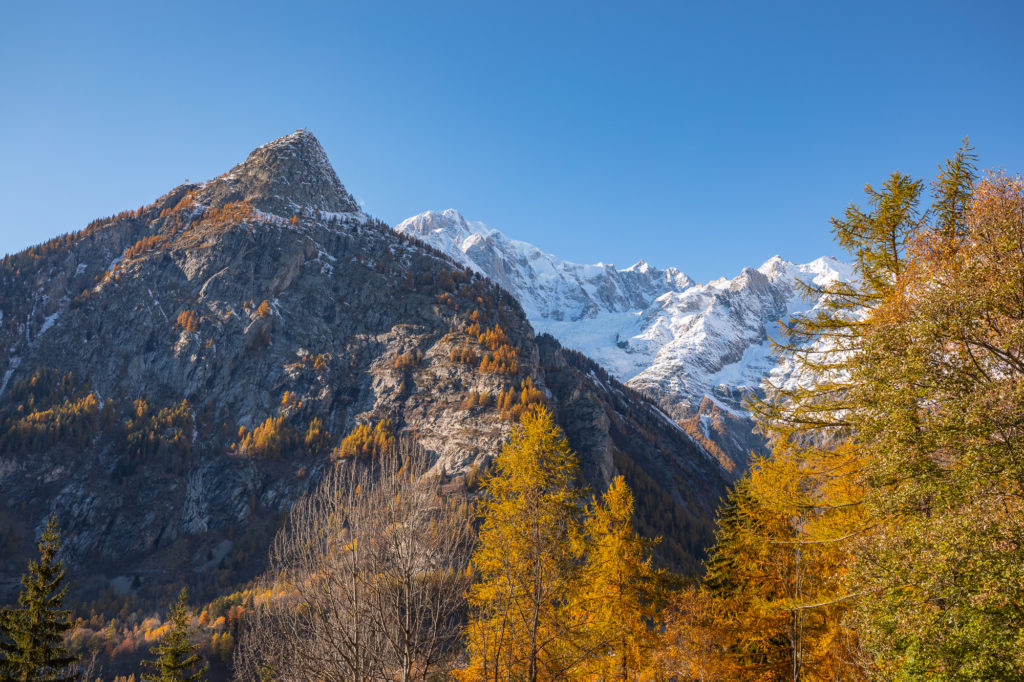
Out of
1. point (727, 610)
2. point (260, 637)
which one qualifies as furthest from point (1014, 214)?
point (260, 637)

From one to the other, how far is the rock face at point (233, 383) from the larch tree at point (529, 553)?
9071 centimetres

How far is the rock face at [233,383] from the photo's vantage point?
11525 cm

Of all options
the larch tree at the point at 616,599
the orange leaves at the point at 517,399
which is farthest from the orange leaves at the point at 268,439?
the larch tree at the point at 616,599

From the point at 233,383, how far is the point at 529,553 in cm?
15448

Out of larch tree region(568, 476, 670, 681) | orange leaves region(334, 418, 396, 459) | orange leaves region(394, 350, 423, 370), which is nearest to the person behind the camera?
larch tree region(568, 476, 670, 681)

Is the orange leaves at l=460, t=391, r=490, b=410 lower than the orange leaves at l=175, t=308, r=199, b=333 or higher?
lower

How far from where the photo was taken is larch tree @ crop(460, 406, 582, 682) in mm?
14297

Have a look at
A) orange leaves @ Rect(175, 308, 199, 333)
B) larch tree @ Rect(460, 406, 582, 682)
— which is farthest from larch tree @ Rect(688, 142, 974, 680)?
orange leaves @ Rect(175, 308, 199, 333)

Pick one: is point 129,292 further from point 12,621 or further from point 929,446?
point 929,446

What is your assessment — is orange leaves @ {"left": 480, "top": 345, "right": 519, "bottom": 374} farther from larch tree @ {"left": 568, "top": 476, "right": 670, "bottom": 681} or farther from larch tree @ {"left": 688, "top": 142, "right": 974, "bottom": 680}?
larch tree @ {"left": 688, "top": 142, "right": 974, "bottom": 680}

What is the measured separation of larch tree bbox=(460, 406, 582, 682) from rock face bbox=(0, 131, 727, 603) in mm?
90709

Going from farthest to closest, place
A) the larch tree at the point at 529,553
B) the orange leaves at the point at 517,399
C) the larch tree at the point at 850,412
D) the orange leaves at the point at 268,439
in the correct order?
the orange leaves at the point at 268,439, the orange leaves at the point at 517,399, the larch tree at the point at 529,553, the larch tree at the point at 850,412

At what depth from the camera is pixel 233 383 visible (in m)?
145

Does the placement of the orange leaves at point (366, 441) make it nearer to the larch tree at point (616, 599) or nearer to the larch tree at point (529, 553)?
the larch tree at point (616, 599)
